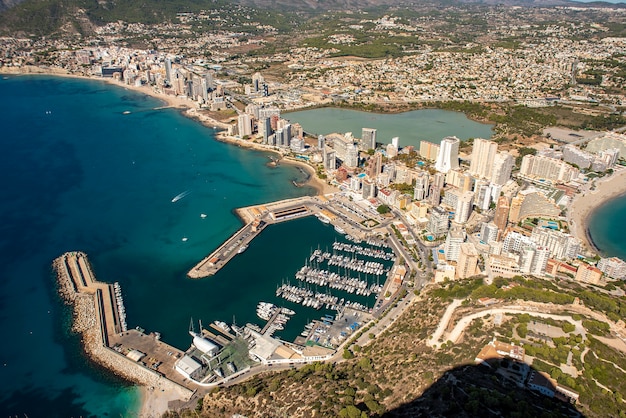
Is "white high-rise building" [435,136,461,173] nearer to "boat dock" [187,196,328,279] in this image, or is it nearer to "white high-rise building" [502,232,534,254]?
"boat dock" [187,196,328,279]

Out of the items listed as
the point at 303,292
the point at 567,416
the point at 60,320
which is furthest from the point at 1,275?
the point at 567,416

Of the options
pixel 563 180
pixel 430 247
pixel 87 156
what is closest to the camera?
pixel 430 247

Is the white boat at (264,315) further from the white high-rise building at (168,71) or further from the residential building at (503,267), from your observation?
the white high-rise building at (168,71)

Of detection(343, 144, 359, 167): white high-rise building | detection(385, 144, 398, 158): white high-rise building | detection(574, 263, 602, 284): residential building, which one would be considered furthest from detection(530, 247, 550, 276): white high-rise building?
detection(385, 144, 398, 158): white high-rise building

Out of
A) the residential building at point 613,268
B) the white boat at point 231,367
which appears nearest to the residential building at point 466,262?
the residential building at point 613,268

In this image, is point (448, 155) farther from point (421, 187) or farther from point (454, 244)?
point (454, 244)

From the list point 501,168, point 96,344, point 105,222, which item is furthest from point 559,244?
point 105,222

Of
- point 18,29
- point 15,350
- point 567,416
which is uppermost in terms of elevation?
point 18,29

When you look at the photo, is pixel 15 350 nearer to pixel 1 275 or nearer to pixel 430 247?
pixel 1 275
